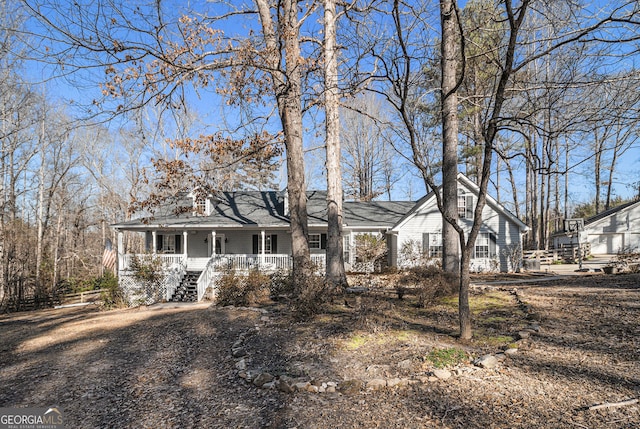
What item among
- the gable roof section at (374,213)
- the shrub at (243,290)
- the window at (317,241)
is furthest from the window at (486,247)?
the shrub at (243,290)

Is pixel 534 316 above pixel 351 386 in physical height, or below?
above

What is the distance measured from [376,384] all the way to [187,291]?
14.4 m

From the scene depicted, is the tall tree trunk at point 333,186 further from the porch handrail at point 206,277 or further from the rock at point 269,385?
the porch handrail at point 206,277

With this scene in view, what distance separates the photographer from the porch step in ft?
51.9

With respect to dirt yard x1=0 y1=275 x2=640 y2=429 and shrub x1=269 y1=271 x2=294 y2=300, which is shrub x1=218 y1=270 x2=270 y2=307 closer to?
shrub x1=269 y1=271 x2=294 y2=300

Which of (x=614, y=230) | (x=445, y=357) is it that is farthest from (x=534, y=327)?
(x=614, y=230)

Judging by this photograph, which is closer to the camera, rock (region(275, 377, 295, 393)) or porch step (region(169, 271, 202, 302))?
rock (region(275, 377, 295, 393))

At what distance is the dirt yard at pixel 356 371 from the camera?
338 centimetres

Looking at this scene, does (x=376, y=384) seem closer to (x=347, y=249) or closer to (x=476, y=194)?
(x=347, y=249)

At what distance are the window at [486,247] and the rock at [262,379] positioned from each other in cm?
1716

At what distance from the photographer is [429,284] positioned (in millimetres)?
7949

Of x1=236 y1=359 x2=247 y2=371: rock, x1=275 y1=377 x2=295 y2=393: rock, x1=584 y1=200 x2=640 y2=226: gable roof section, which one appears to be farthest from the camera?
x1=584 y1=200 x2=640 y2=226: gable roof section

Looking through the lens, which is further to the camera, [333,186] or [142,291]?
[142,291]

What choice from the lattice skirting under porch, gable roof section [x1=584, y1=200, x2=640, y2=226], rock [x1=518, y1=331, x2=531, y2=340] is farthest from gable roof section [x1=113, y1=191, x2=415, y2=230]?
gable roof section [x1=584, y1=200, x2=640, y2=226]
